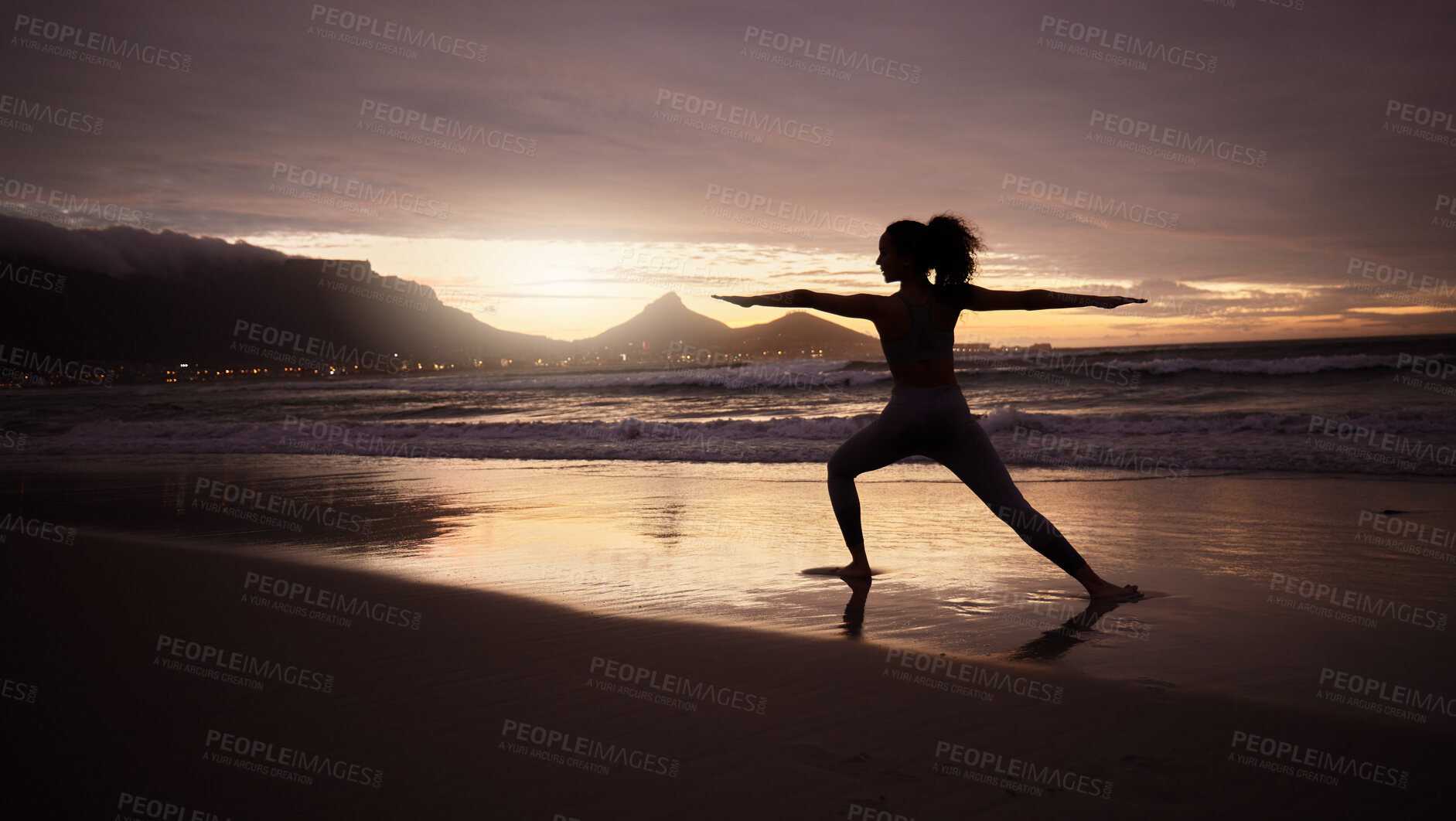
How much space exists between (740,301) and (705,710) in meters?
2.06

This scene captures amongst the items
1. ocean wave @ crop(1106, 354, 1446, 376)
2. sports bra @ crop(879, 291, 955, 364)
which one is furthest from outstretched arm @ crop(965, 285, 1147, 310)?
ocean wave @ crop(1106, 354, 1446, 376)

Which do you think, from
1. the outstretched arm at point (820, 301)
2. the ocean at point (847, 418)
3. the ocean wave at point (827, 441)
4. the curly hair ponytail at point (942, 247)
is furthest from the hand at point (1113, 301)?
the ocean wave at point (827, 441)

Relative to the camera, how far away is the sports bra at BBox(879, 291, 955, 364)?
4.34m

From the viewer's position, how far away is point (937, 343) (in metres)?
4.37

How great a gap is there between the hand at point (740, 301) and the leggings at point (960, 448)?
37.1 inches

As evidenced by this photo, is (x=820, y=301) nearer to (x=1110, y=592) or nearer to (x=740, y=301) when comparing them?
(x=740, y=301)

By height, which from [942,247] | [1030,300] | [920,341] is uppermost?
[942,247]

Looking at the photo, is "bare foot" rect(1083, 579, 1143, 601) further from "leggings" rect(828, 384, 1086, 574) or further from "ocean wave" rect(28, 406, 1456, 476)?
"ocean wave" rect(28, 406, 1456, 476)

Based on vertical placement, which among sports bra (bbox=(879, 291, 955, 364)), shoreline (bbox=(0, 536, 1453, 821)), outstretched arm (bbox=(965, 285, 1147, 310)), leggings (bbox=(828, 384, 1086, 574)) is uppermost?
Answer: outstretched arm (bbox=(965, 285, 1147, 310))

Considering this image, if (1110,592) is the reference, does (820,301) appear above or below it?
above

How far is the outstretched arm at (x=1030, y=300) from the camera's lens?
429 centimetres

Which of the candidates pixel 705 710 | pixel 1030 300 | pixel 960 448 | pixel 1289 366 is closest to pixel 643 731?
pixel 705 710

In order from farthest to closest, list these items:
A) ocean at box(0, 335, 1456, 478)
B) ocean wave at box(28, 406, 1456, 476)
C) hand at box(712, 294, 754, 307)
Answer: ocean at box(0, 335, 1456, 478) → ocean wave at box(28, 406, 1456, 476) → hand at box(712, 294, 754, 307)

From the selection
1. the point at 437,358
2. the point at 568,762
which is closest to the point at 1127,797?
the point at 568,762
